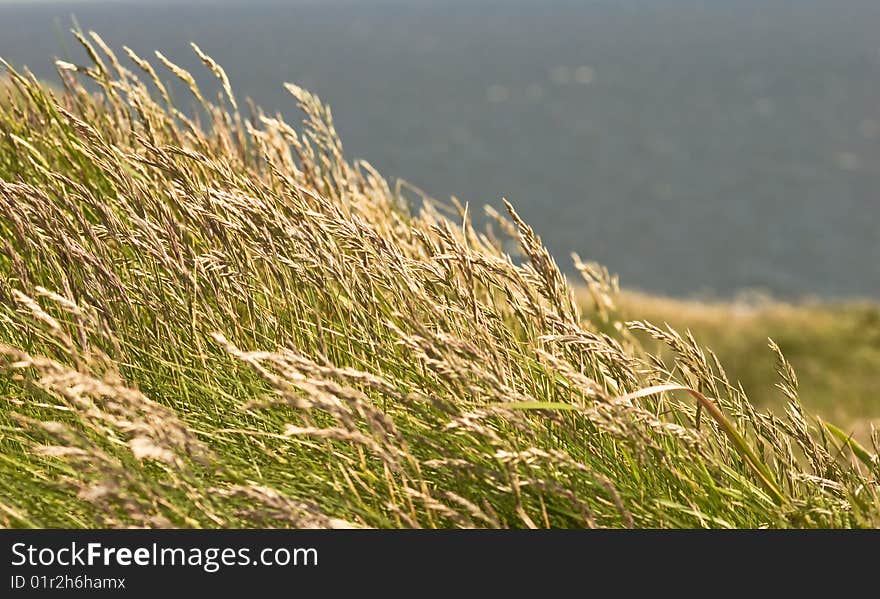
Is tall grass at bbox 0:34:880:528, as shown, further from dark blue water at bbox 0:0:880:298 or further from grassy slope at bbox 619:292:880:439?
dark blue water at bbox 0:0:880:298

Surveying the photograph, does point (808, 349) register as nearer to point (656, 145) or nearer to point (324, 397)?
point (324, 397)

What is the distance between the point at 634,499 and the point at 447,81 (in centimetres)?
15404

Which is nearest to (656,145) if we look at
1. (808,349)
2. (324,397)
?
(808,349)

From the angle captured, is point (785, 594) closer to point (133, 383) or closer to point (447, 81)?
point (133, 383)

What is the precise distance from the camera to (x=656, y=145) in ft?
332

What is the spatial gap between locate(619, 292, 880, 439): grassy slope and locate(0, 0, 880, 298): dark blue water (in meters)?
26.7

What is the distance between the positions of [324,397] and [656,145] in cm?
10351

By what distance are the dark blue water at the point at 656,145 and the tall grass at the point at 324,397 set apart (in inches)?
1546

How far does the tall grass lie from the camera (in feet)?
7.89

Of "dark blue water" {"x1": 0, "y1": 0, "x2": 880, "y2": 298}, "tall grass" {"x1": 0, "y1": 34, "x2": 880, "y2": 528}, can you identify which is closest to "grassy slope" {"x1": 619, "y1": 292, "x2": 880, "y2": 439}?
"tall grass" {"x1": 0, "y1": 34, "x2": 880, "y2": 528}

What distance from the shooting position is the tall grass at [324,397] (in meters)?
2.40

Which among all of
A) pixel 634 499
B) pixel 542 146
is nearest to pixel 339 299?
pixel 634 499

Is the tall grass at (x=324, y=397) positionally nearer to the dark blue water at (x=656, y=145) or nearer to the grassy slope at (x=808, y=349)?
Result: the grassy slope at (x=808, y=349)

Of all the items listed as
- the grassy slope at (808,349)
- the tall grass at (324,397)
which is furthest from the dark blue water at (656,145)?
the tall grass at (324,397)
